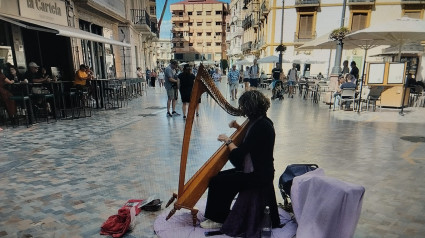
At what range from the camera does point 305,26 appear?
27328 mm

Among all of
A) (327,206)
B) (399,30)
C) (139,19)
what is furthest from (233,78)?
(139,19)

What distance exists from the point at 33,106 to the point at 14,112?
0.79m

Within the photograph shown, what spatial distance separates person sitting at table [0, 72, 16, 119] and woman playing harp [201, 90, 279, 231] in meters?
6.89

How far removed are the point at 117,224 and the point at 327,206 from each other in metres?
1.97

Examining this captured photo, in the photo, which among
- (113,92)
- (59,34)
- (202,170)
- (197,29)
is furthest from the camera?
(197,29)

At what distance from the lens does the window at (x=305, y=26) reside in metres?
27.2

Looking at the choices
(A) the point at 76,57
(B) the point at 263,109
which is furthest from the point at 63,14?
(B) the point at 263,109

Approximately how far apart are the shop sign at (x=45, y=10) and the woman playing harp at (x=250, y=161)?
8432 millimetres

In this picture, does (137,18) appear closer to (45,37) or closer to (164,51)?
(45,37)

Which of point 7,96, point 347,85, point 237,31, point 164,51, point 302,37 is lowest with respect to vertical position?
point 7,96

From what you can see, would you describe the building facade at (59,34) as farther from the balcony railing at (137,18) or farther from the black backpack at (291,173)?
Answer: the black backpack at (291,173)

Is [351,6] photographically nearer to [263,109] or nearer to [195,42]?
[263,109]

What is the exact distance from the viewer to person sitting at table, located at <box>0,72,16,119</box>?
703 centimetres

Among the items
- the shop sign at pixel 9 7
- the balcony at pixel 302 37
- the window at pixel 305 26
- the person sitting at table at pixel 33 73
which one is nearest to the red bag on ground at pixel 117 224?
the person sitting at table at pixel 33 73
